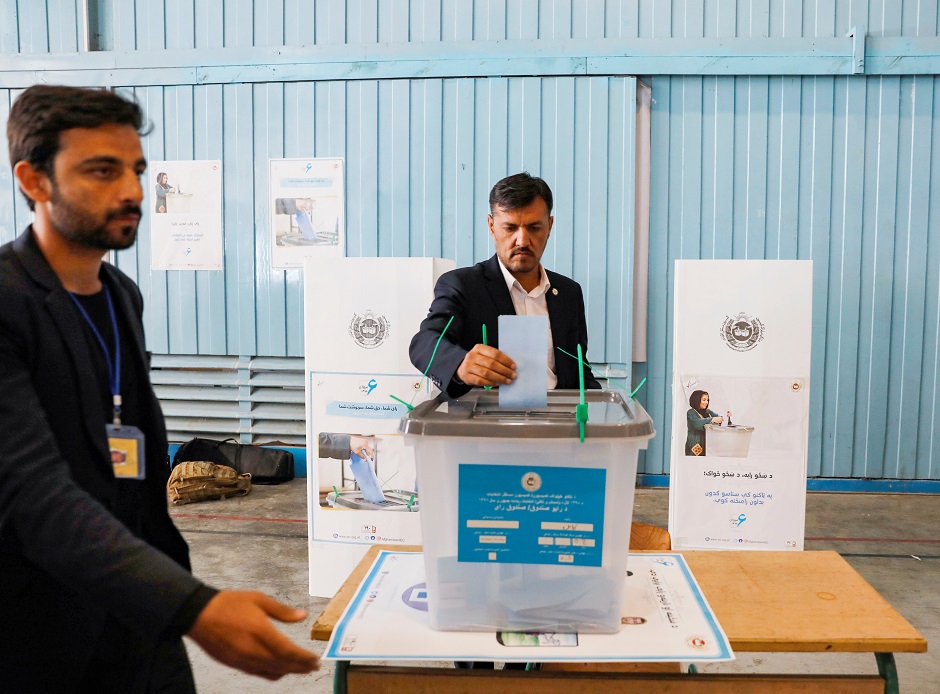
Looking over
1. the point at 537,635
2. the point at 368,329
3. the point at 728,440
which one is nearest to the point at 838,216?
the point at 728,440

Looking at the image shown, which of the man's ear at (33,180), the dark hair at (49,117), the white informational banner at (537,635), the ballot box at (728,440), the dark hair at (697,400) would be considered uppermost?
the dark hair at (49,117)

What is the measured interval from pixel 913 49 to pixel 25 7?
5694 mm

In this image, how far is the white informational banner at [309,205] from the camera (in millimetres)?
5055

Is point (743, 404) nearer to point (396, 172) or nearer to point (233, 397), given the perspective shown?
point (396, 172)

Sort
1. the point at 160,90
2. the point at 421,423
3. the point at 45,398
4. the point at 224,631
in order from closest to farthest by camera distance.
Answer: the point at 224,631 < the point at 45,398 < the point at 421,423 < the point at 160,90

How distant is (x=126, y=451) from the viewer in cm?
115

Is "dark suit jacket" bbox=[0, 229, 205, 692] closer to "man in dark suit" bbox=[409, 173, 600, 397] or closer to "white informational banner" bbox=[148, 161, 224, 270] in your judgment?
"man in dark suit" bbox=[409, 173, 600, 397]

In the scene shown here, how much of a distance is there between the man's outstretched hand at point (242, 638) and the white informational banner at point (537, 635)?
0.30m

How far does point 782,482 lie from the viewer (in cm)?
333

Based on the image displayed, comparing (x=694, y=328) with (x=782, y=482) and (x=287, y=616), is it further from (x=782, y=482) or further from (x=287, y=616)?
(x=287, y=616)

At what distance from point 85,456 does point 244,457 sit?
4.24 m

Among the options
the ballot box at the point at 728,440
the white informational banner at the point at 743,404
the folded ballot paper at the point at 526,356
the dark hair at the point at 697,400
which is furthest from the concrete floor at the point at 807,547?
the folded ballot paper at the point at 526,356

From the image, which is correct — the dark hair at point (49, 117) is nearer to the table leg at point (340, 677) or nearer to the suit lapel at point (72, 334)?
the suit lapel at point (72, 334)

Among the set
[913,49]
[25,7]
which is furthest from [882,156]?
[25,7]
